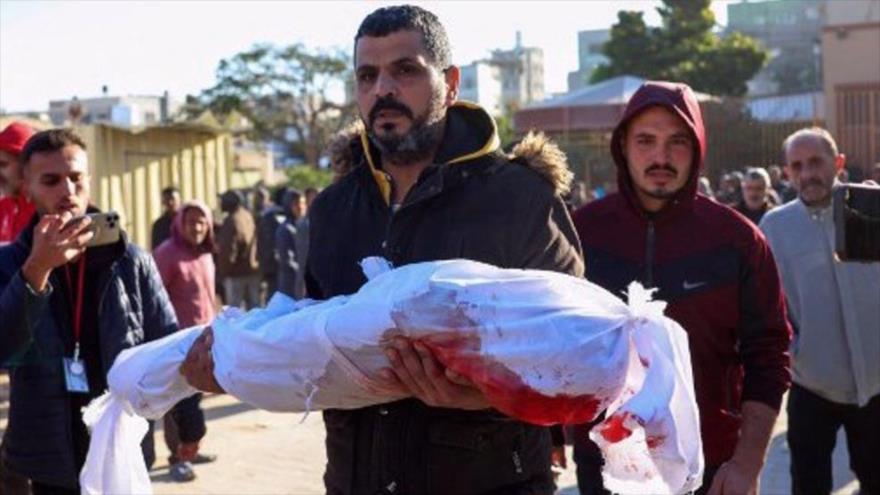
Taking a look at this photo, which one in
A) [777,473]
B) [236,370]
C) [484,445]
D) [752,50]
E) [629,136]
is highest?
[752,50]

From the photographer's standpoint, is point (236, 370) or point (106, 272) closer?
point (236, 370)

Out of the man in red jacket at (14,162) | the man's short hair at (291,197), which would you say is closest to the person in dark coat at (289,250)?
the man's short hair at (291,197)

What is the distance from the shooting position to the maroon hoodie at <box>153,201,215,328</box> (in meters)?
8.55

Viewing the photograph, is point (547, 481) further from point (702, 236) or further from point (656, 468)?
point (702, 236)

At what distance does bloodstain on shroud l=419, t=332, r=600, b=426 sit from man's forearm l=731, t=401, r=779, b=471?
48.8 inches

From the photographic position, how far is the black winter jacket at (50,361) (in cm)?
407

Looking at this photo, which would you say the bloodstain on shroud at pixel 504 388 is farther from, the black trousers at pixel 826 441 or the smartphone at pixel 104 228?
the black trousers at pixel 826 441

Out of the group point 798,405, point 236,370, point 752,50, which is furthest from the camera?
point 752,50

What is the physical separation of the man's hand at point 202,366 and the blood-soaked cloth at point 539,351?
0.33 meters

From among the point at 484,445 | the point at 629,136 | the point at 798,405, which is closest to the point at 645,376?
the point at 484,445

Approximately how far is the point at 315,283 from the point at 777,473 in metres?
5.29

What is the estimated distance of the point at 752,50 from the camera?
41188mm

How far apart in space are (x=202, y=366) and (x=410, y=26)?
38.8 inches

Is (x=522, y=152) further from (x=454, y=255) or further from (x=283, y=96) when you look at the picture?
(x=283, y=96)
